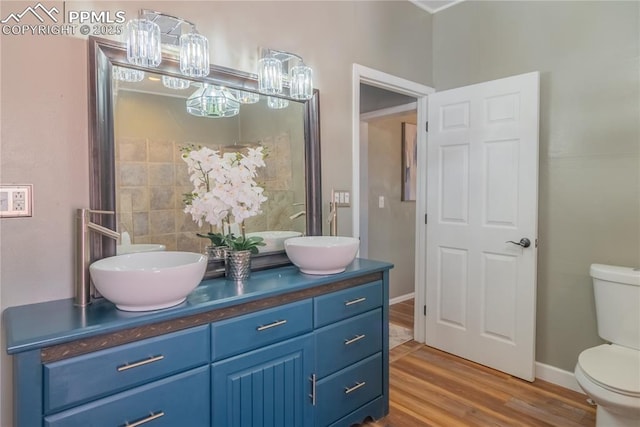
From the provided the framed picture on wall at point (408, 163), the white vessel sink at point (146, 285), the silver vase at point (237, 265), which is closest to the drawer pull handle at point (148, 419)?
the white vessel sink at point (146, 285)

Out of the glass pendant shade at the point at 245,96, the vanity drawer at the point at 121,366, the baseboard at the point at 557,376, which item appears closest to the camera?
the vanity drawer at the point at 121,366

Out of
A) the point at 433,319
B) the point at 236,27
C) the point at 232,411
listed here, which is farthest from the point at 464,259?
the point at 236,27

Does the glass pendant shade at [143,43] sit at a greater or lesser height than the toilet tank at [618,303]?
greater

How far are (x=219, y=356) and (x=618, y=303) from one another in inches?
81.2

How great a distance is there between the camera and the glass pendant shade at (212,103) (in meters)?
1.76

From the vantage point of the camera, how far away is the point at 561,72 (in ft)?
7.57

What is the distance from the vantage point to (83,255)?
1.34 meters

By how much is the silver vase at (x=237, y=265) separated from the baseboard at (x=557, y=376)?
2.07 meters

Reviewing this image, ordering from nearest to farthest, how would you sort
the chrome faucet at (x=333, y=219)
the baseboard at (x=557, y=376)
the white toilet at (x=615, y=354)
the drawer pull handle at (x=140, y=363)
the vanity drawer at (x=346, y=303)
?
the drawer pull handle at (x=140, y=363) → the white toilet at (x=615, y=354) → the vanity drawer at (x=346, y=303) → the chrome faucet at (x=333, y=219) → the baseboard at (x=557, y=376)

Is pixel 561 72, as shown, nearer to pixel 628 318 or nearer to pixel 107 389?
pixel 628 318

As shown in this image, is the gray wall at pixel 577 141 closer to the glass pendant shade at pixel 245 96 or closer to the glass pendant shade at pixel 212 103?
the glass pendant shade at pixel 245 96

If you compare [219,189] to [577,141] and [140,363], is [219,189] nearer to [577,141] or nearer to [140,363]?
[140,363]

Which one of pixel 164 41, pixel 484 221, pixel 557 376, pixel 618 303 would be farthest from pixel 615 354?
pixel 164 41

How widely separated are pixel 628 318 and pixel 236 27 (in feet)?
8.28
